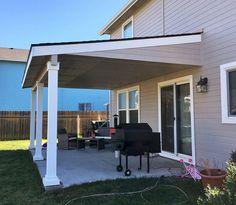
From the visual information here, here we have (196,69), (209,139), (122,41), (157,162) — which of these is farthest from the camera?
(157,162)

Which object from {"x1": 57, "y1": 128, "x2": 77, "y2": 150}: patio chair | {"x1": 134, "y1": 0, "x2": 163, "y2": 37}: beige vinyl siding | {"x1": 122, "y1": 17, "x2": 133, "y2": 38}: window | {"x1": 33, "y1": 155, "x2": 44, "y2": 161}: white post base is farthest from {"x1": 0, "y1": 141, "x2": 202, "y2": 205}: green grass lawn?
{"x1": 122, "y1": 17, "x2": 133, "y2": 38}: window

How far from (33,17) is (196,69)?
71.7ft

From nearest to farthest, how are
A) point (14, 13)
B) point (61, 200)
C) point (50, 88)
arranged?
point (61, 200), point (50, 88), point (14, 13)

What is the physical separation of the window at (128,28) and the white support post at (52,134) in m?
6.44

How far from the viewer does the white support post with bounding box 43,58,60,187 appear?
5.45 metres

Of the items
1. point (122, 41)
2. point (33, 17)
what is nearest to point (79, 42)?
point (122, 41)

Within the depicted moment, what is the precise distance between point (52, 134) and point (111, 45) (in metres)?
2.14

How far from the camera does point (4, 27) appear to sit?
2703 cm

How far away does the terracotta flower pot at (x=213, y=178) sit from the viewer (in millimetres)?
4879

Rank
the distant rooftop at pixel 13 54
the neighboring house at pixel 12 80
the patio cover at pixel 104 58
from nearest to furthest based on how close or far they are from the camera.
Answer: the patio cover at pixel 104 58, the distant rooftop at pixel 13 54, the neighboring house at pixel 12 80

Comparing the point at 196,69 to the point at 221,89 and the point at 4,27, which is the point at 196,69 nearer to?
the point at 221,89

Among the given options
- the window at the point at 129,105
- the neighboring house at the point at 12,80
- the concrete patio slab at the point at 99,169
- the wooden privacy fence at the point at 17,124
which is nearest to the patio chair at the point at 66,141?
the window at the point at 129,105

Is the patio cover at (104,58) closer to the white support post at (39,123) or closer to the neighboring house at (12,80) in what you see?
the white support post at (39,123)

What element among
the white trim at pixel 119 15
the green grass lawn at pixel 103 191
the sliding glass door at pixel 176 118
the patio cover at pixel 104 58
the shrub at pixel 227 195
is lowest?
the green grass lawn at pixel 103 191
